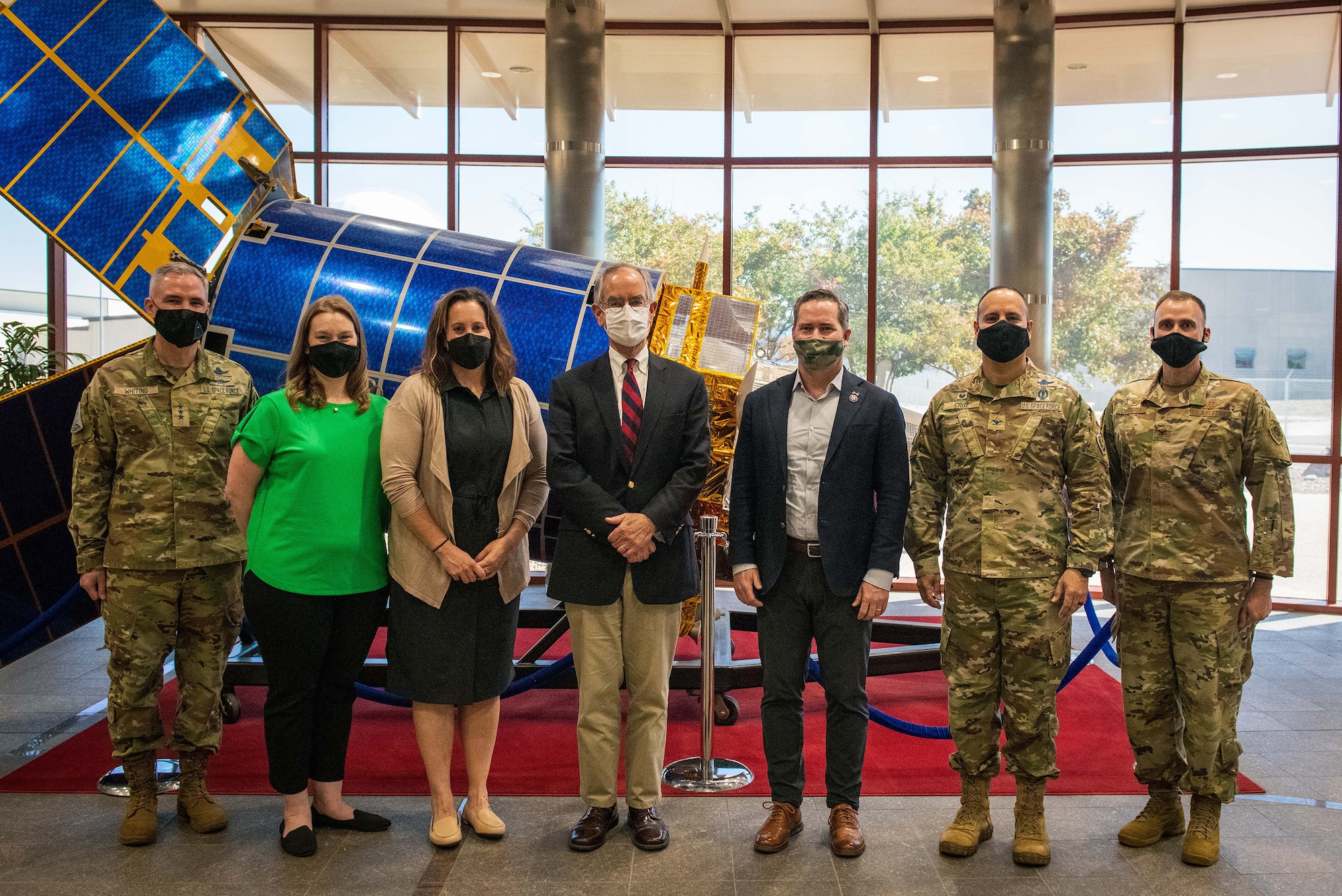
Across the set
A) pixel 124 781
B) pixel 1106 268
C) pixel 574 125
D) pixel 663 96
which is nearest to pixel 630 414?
pixel 124 781

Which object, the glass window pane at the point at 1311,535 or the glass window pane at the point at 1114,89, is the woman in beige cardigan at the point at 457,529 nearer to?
the glass window pane at the point at 1114,89

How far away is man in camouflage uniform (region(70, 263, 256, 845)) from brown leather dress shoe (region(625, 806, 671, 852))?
1437mm

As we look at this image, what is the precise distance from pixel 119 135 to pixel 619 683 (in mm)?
3764

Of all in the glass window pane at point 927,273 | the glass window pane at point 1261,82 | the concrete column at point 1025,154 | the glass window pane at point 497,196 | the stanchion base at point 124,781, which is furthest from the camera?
the glass window pane at point 497,196

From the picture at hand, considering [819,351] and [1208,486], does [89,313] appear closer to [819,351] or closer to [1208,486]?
[819,351]

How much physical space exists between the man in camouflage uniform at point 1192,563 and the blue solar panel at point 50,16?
4941 millimetres

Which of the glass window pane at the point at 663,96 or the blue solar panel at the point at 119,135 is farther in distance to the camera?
the glass window pane at the point at 663,96

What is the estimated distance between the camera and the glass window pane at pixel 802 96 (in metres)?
8.56

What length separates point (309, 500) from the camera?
314cm

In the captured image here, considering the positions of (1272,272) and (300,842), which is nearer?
(300,842)

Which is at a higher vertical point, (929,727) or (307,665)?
(307,665)

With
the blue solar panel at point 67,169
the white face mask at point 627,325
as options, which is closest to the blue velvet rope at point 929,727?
the white face mask at point 627,325

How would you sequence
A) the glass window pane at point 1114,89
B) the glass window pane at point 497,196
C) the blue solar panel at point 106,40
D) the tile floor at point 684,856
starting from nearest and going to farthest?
the tile floor at point 684,856
the blue solar panel at point 106,40
the glass window pane at point 1114,89
the glass window pane at point 497,196

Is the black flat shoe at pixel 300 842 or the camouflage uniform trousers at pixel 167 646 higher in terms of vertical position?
the camouflage uniform trousers at pixel 167 646
